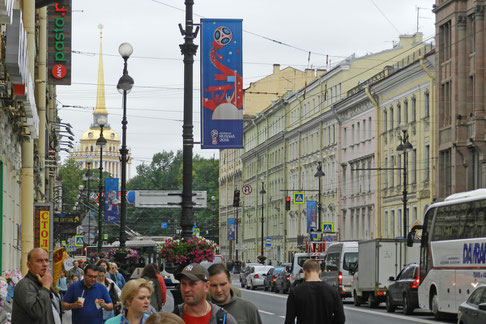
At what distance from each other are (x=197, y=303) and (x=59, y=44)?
102 feet

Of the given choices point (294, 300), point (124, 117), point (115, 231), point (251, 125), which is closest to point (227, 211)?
point (251, 125)

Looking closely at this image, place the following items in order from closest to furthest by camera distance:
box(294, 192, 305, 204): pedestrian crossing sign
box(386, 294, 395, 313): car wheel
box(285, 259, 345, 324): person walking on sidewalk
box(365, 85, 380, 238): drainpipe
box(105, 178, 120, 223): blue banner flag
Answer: box(285, 259, 345, 324): person walking on sidewalk, box(386, 294, 395, 313): car wheel, box(105, 178, 120, 223): blue banner flag, box(365, 85, 380, 238): drainpipe, box(294, 192, 305, 204): pedestrian crossing sign

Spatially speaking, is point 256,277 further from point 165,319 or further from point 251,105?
point 165,319

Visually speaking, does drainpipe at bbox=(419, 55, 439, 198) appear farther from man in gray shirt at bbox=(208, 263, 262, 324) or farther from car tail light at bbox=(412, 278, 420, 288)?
man in gray shirt at bbox=(208, 263, 262, 324)

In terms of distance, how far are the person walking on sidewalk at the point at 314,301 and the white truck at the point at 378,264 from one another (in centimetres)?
2755

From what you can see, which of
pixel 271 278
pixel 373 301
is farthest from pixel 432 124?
pixel 373 301

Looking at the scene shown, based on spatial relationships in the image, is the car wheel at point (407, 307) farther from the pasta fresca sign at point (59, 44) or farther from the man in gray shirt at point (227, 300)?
the man in gray shirt at point (227, 300)

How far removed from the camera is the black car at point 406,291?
3431 cm

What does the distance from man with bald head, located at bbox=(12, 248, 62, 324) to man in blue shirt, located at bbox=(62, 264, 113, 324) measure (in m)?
2.79

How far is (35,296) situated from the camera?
9.72 m

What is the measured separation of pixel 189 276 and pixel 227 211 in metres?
120

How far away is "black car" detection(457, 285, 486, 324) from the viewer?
19609 mm

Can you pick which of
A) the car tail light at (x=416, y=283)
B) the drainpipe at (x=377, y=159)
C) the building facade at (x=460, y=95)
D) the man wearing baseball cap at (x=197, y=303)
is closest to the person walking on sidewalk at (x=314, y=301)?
the man wearing baseball cap at (x=197, y=303)

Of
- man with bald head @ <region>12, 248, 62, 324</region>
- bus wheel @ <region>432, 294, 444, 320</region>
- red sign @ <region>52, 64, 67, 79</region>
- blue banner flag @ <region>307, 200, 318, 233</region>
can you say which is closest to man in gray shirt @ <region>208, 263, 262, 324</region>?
man with bald head @ <region>12, 248, 62, 324</region>
